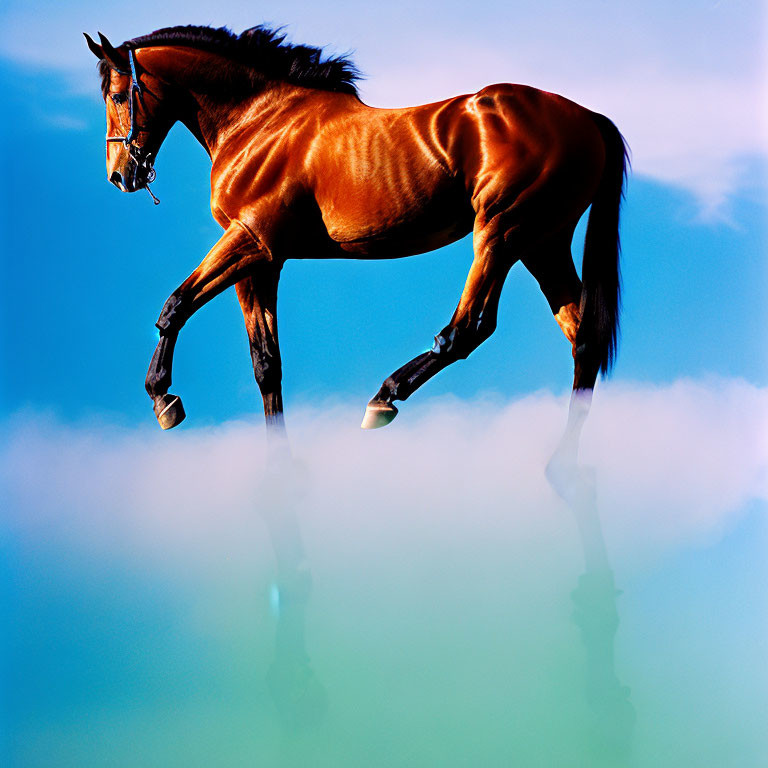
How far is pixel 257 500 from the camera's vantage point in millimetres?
4004

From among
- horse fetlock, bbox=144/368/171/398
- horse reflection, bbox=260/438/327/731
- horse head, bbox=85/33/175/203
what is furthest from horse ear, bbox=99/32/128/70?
horse reflection, bbox=260/438/327/731

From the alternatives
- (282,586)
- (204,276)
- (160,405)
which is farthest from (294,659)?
(204,276)

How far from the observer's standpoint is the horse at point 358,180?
3.63m

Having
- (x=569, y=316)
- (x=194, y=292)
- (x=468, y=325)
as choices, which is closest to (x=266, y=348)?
(x=194, y=292)

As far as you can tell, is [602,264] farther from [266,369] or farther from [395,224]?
[266,369]

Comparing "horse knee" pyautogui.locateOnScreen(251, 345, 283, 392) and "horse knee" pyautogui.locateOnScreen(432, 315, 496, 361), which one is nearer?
"horse knee" pyautogui.locateOnScreen(432, 315, 496, 361)

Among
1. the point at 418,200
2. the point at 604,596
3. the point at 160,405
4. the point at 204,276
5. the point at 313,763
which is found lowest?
the point at 313,763

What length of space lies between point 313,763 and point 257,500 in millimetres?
746

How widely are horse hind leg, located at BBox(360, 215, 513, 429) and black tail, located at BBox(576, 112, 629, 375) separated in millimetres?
326

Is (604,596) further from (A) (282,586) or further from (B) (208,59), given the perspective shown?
(B) (208,59)

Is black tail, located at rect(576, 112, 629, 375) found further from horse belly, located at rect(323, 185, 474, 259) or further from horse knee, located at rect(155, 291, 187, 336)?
horse knee, located at rect(155, 291, 187, 336)

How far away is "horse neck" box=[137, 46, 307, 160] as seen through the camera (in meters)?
3.96

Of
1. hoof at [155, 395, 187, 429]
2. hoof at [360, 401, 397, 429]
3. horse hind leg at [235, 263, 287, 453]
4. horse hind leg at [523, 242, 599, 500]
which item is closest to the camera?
hoof at [360, 401, 397, 429]

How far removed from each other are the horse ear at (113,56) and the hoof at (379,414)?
48.6 inches
